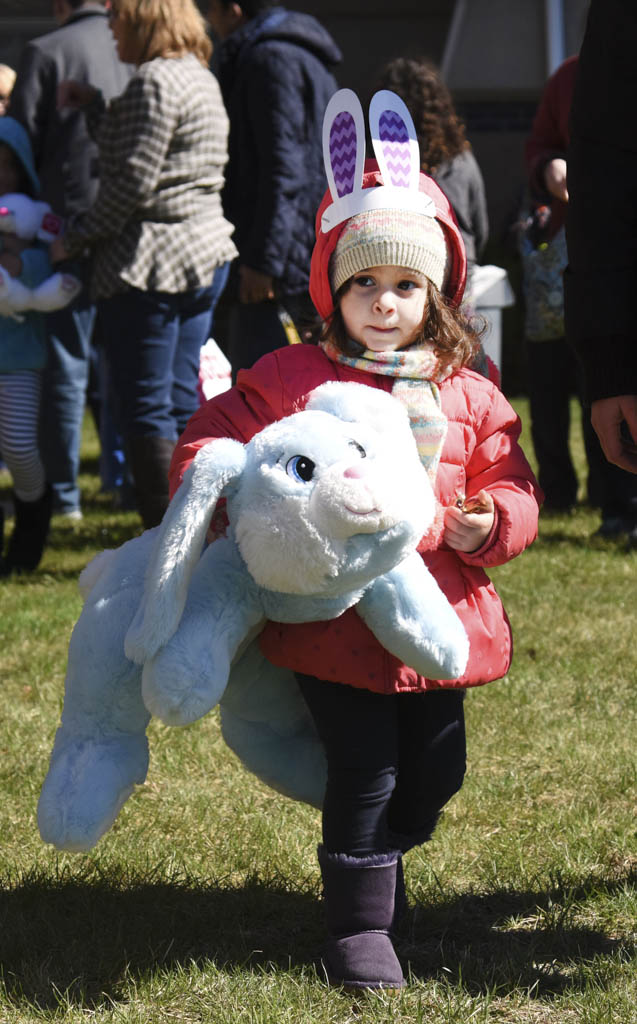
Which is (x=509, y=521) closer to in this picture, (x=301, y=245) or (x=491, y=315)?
(x=301, y=245)

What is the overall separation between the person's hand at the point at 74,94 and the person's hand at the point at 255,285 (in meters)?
0.89

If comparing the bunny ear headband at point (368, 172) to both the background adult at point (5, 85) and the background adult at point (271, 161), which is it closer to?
the background adult at point (271, 161)

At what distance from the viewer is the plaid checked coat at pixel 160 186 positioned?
16.5 ft

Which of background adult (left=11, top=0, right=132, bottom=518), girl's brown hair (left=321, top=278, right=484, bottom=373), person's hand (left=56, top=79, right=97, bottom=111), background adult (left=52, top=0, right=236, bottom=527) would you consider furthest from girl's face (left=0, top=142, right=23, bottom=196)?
girl's brown hair (left=321, top=278, right=484, bottom=373)

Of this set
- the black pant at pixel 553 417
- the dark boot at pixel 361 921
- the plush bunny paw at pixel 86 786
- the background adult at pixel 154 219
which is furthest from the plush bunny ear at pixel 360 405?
the black pant at pixel 553 417

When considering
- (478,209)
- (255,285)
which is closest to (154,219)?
(255,285)

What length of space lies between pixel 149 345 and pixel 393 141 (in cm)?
262

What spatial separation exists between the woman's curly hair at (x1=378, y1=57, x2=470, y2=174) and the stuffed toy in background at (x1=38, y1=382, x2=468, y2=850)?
3407mm

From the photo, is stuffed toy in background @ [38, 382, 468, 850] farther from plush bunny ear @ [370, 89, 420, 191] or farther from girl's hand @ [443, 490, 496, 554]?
plush bunny ear @ [370, 89, 420, 191]

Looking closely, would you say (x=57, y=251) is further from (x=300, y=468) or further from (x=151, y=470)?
(x=300, y=468)

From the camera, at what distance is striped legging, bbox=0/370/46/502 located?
5.71 m

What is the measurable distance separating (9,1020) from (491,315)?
563 centimetres

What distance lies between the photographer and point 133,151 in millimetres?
5062

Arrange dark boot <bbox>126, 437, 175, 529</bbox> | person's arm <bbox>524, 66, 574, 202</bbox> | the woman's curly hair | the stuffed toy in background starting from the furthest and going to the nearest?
person's arm <bbox>524, 66, 574, 202</bbox> → the woman's curly hair → dark boot <bbox>126, 437, 175, 529</bbox> → the stuffed toy in background
